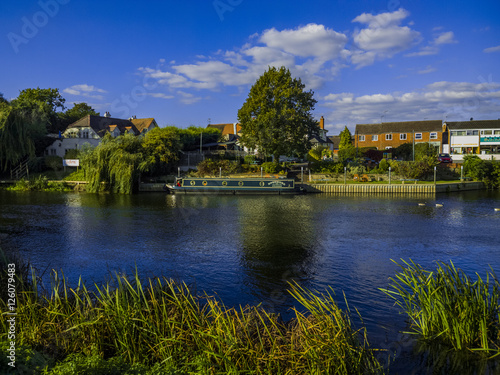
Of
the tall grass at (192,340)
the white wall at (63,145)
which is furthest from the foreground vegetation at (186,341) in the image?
the white wall at (63,145)

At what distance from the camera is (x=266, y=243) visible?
21.0m

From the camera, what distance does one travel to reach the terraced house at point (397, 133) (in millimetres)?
79250

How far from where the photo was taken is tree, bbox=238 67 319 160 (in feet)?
174

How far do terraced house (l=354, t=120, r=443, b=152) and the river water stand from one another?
44.7 meters

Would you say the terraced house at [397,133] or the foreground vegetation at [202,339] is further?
the terraced house at [397,133]

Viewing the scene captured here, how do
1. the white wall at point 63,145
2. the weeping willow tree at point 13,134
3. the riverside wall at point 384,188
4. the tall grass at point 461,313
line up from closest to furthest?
the tall grass at point 461,313 → the weeping willow tree at point 13,134 → the riverside wall at point 384,188 → the white wall at point 63,145

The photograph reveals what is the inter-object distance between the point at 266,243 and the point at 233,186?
26881 mm

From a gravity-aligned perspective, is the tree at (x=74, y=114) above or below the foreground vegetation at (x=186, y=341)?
above

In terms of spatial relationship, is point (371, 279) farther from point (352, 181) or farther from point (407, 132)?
point (407, 132)

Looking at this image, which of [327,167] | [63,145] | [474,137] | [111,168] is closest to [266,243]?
[111,168]

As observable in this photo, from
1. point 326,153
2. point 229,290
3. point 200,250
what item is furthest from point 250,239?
point 326,153

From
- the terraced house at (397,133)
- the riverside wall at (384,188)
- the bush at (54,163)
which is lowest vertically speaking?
the riverside wall at (384,188)

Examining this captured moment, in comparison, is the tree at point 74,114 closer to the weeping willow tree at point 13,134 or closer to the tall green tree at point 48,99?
the tall green tree at point 48,99

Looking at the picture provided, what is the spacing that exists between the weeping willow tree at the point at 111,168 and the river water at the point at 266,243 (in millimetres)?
7875
